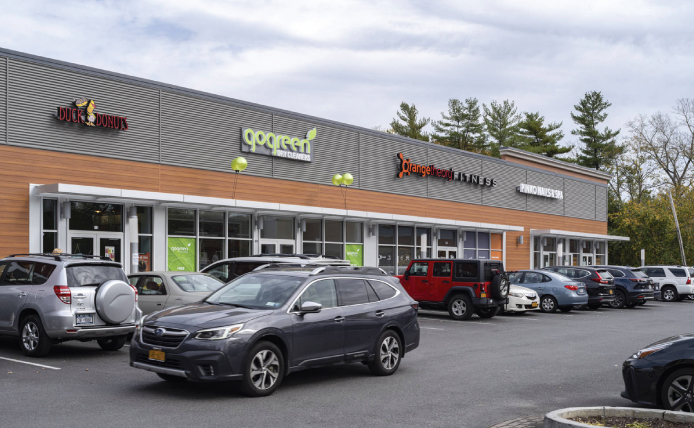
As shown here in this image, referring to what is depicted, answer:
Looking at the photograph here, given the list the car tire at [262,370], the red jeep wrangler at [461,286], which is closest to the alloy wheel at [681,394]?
the car tire at [262,370]

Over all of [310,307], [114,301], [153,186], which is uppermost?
[153,186]

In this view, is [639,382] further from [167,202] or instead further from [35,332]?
[167,202]

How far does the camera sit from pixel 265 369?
877 cm

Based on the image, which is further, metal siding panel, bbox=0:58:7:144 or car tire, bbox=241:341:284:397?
metal siding panel, bbox=0:58:7:144

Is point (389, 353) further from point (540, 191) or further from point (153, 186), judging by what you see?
point (540, 191)

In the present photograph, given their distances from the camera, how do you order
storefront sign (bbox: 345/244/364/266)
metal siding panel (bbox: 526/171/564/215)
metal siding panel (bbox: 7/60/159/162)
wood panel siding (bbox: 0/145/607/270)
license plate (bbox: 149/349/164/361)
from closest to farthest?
license plate (bbox: 149/349/164/361)
wood panel siding (bbox: 0/145/607/270)
metal siding panel (bbox: 7/60/159/162)
storefront sign (bbox: 345/244/364/266)
metal siding panel (bbox: 526/171/564/215)

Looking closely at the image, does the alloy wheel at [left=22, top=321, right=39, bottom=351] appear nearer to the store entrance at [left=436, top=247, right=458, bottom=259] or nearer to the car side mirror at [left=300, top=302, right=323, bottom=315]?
the car side mirror at [left=300, top=302, right=323, bottom=315]

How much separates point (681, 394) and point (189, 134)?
18.5 m

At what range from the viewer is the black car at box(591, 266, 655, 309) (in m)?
27.1

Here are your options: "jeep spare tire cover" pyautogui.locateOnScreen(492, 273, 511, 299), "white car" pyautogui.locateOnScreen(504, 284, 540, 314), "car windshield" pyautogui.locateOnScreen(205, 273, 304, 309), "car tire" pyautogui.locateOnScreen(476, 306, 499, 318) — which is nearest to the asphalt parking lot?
"car windshield" pyautogui.locateOnScreen(205, 273, 304, 309)

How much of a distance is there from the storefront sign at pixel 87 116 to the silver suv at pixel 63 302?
28.5 feet

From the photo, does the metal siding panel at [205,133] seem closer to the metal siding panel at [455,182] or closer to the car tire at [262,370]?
the metal siding panel at [455,182]

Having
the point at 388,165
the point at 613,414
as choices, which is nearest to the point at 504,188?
the point at 388,165

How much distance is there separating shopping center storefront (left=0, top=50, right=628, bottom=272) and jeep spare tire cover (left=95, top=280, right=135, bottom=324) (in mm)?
7522
